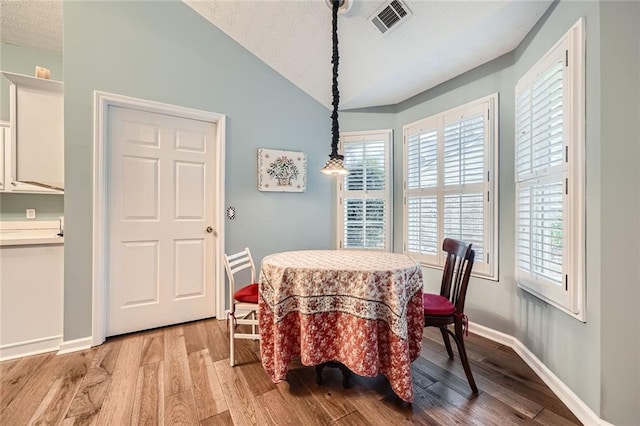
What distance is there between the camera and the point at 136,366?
6.14 ft

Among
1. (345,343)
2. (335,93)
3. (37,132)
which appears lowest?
(345,343)

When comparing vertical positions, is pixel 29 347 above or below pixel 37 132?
below

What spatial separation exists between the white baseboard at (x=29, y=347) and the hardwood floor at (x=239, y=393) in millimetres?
61

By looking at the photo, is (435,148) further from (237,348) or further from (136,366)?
(136,366)

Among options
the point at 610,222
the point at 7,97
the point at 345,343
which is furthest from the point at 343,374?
the point at 7,97

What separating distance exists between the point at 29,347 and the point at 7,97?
2418mm

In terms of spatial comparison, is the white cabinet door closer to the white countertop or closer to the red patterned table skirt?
the white countertop

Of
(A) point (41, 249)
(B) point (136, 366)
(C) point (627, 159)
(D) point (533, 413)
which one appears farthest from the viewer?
(A) point (41, 249)

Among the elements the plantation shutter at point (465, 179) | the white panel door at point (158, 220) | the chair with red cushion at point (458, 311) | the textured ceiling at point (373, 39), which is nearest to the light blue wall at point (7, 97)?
the white panel door at point (158, 220)

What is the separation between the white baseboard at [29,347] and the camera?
196 centimetres

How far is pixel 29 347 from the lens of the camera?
2.02m

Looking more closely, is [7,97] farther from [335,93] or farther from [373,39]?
[373,39]

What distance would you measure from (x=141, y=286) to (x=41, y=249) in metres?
0.77

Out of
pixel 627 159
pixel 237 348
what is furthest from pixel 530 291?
pixel 237 348
